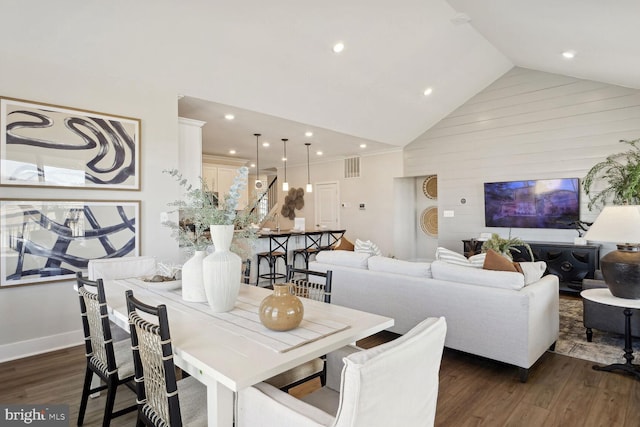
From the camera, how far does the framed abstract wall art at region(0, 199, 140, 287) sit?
3184mm

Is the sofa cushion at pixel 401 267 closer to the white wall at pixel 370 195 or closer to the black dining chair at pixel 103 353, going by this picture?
the black dining chair at pixel 103 353

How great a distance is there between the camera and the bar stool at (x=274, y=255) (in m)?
5.91

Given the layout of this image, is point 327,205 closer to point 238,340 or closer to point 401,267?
point 401,267

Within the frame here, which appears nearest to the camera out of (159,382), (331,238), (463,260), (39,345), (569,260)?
(159,382)

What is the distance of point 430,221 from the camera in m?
8.24

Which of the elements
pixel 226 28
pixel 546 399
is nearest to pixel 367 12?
pixel 226 28

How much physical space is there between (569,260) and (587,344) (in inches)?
98.9

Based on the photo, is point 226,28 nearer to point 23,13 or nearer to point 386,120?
point 23,13

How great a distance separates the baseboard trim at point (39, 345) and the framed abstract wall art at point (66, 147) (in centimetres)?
148

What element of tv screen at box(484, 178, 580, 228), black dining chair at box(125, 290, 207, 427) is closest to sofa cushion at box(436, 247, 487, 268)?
black dining chair at box(125, 290, 207, 427)

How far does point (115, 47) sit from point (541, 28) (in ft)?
15.7

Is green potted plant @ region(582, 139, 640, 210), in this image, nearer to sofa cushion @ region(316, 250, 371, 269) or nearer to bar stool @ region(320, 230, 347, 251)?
sofa cushion @ region(316, 250, 371, 269)

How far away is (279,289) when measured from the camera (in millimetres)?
1632

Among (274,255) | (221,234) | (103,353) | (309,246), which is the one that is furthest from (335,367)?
(309,246)
